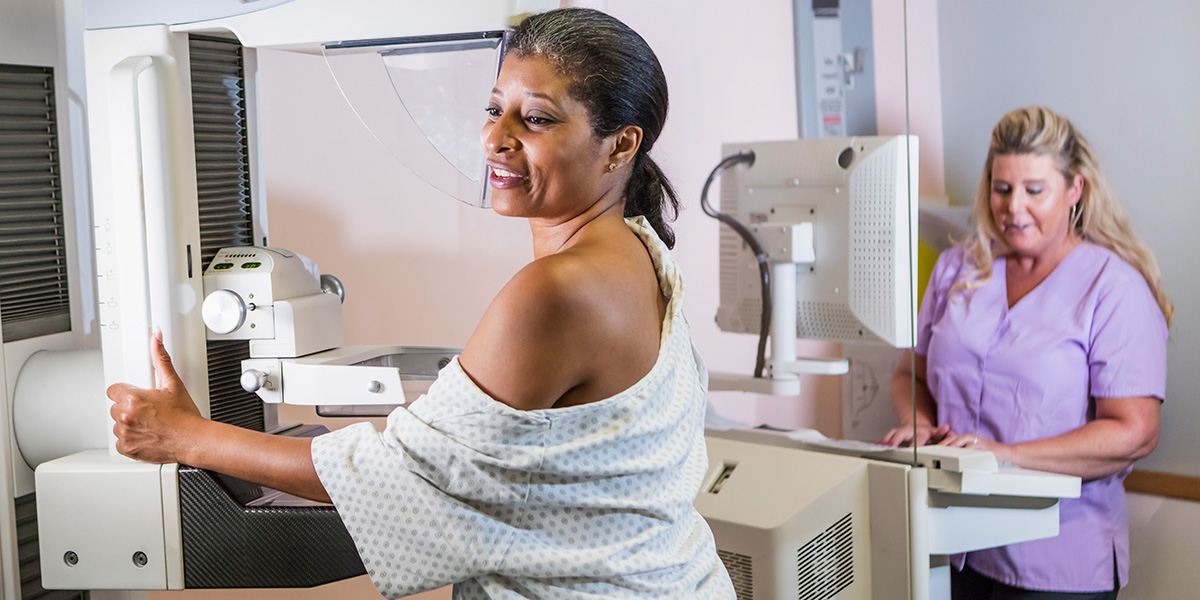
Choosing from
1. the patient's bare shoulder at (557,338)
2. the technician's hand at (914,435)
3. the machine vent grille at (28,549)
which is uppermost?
the patient's bare shoulder at (557,338)

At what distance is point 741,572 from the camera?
1554 mm

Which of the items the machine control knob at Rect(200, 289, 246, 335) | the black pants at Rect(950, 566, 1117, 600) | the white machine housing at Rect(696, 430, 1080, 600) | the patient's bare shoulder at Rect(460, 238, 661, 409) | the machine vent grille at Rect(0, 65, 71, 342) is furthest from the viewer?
the black pants at Rect(950, 566, 1117, 600)

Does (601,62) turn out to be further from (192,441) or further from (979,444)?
(979,444)

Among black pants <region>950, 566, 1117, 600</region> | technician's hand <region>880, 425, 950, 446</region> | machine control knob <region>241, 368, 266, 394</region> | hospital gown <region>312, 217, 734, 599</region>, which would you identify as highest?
machine control knob <region>241, 368, 266, 394</region>

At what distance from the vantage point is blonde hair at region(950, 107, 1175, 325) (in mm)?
1752

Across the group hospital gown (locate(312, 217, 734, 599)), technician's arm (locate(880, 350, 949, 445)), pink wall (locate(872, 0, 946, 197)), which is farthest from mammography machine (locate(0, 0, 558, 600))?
technician's arm (locate(880, 350, 949, 445))

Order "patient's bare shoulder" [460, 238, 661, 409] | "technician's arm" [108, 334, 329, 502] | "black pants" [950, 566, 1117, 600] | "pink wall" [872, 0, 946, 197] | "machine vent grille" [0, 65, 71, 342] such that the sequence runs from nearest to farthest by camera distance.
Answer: "patient's bare shoulder" [460, 238, 661, 409] → "technician's arm" [108, 334, 329, 502] → "machine vent grille" [0, 65, 71, 342] → "pink wall" [872, 0, 946, 197] → "black pants" [950, 566, 1117, 600]

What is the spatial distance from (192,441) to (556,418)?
1.60 ft

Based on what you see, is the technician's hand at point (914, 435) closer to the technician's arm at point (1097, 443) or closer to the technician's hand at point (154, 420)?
the technician's arm at point (1097, 443)

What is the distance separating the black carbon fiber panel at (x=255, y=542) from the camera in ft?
3.96

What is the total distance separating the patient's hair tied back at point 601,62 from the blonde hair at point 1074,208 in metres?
0.90

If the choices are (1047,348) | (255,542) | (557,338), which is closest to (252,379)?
(255,542)

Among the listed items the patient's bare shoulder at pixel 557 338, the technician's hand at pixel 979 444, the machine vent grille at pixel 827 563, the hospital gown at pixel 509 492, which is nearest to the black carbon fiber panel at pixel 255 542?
the hospital gown at pixel 509 492

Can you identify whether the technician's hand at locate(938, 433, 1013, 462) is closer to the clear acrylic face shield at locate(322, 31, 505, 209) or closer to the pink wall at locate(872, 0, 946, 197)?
the pink wall at locate(872, 0, 946, 197)
